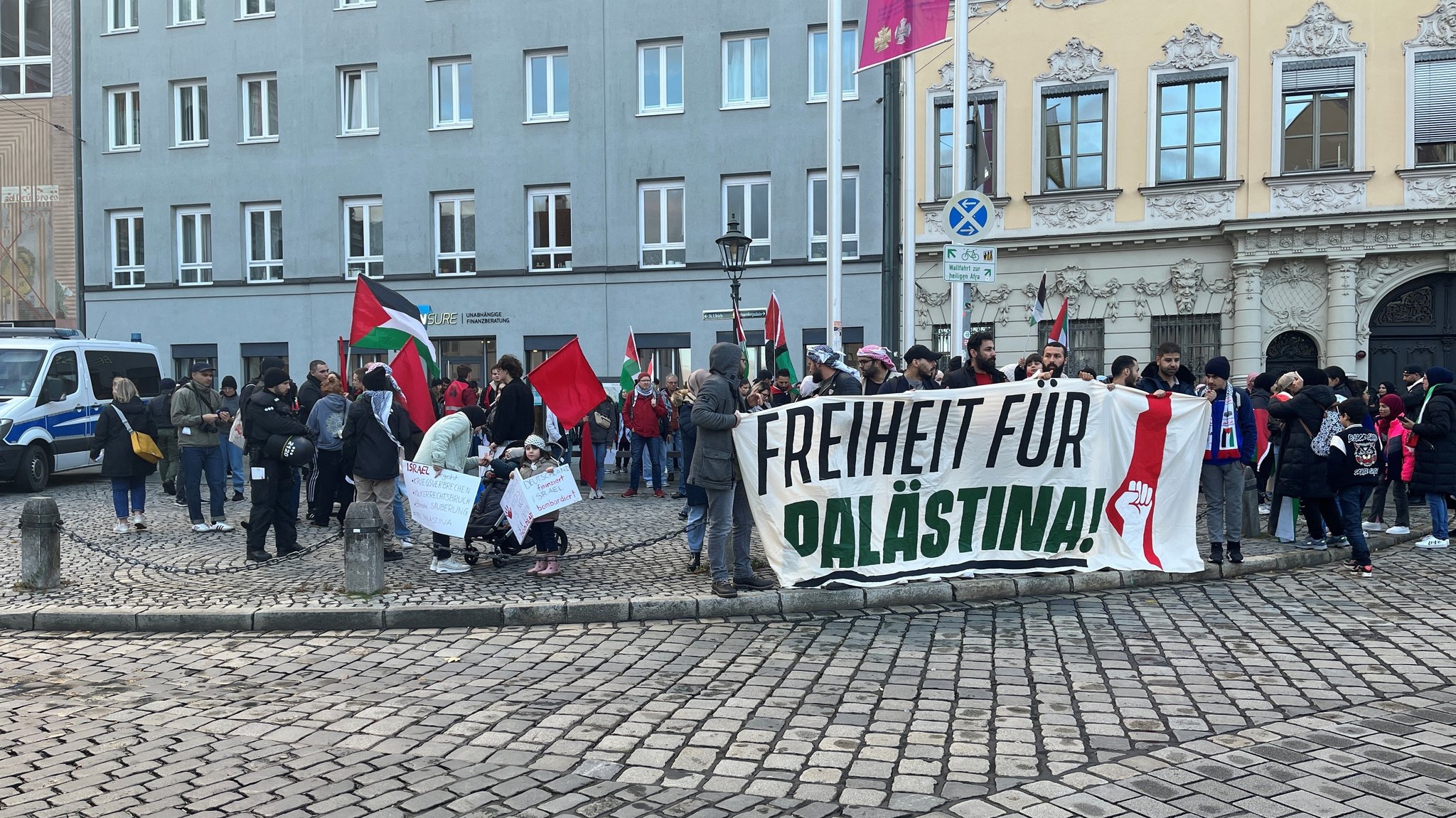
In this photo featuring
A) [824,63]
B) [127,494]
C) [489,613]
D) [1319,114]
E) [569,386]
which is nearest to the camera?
[489,613]

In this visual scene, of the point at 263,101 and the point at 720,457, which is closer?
the point at 720,457

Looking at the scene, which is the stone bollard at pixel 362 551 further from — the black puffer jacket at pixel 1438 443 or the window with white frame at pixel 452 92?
the window with white frame at pixel 452 92

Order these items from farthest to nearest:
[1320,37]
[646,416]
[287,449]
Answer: [1320,37] < [646,416] < [287,449]

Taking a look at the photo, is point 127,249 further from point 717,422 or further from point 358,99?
point 717,422

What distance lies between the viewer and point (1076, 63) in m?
23.1

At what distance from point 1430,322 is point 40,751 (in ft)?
78.4

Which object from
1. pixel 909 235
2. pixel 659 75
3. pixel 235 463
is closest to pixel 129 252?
pixel 659 75

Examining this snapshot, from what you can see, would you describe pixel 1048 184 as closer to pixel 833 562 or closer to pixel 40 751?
pixel 833 562

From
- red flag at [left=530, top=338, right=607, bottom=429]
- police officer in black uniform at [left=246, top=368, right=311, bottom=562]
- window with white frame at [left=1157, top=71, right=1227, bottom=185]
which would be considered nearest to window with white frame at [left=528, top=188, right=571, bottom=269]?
window with white frame at [left=1157, top=71, right=1227, bottom=185]

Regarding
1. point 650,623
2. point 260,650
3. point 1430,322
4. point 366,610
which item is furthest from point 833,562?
point 1430,322

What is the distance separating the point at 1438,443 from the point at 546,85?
21.7 meters

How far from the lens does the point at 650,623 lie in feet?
24.6

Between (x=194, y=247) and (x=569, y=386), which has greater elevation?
(x=194, y=247)

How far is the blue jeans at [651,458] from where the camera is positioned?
628 inches
